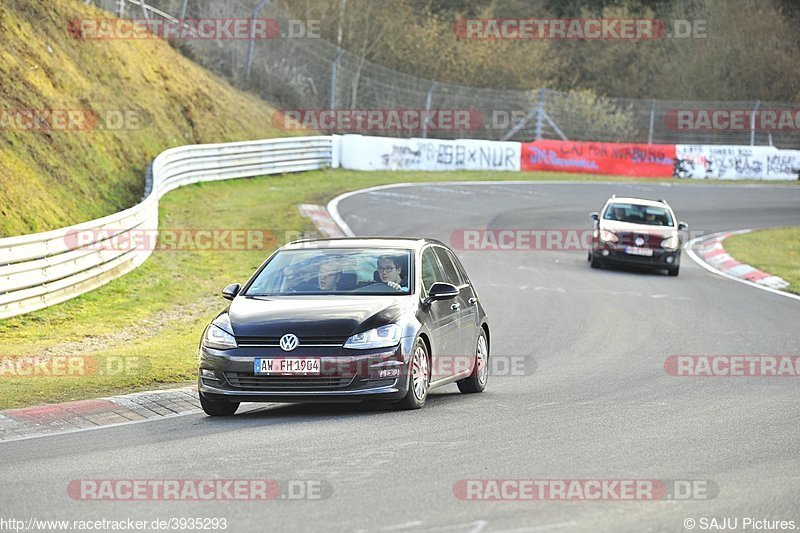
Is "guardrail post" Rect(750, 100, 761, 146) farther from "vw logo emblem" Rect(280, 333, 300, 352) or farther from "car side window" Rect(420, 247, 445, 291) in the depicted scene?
"vw logo emblem" Rect(280, 333, 300, 352)

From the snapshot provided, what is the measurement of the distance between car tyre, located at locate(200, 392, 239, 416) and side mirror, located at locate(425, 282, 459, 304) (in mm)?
1864

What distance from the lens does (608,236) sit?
24938 mm

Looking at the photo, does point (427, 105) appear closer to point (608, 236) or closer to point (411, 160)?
point (411, 160)

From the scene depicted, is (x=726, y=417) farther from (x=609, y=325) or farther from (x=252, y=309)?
(x=609, y=325)

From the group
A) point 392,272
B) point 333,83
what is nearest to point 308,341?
point 392,272

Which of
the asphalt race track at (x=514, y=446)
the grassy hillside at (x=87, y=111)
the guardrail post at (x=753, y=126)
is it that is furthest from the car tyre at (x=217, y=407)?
the guardrail post at (x=753, y=126)

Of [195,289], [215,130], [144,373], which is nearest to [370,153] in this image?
[215,130]

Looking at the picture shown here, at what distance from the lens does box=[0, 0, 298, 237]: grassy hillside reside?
23328 mm

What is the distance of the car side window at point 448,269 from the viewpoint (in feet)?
38.4

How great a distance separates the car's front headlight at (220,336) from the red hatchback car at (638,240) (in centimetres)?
1577

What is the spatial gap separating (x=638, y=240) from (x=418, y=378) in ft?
50.3

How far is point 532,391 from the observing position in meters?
11.8

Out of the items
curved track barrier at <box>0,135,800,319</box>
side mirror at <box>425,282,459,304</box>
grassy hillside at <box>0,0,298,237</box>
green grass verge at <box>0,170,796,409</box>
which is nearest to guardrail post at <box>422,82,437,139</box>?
curved track barrier at <box>0,135,800,319</box>

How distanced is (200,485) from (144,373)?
540cm
